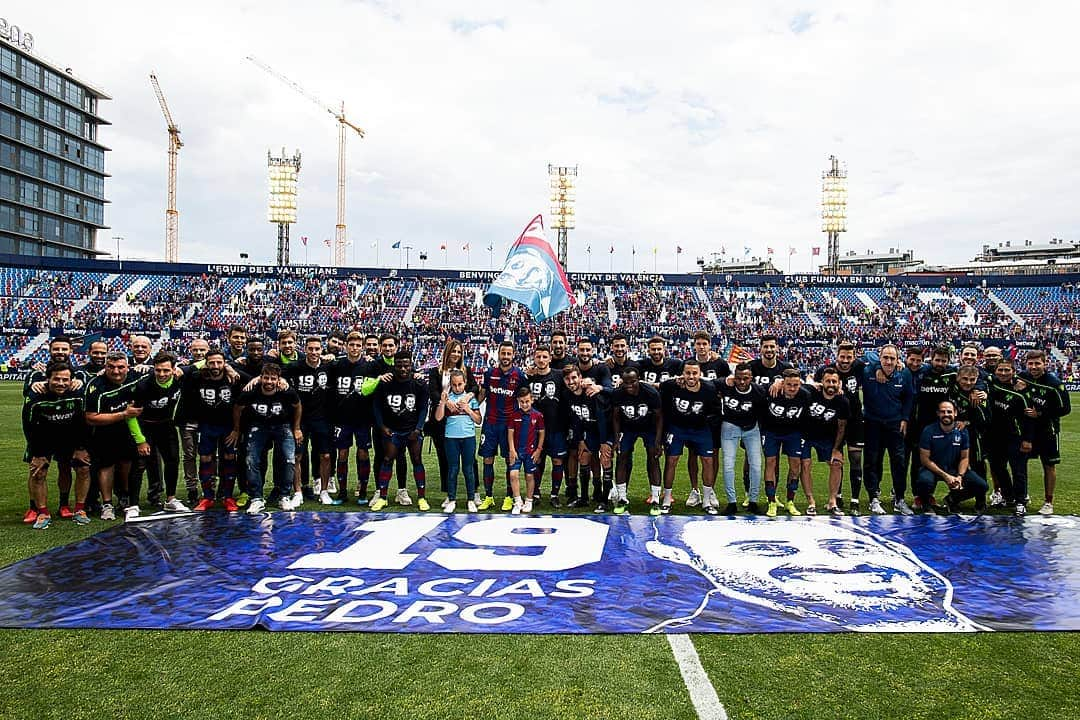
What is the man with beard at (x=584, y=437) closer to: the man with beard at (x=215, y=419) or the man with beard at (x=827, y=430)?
the man with beard at (x=827, y=430)

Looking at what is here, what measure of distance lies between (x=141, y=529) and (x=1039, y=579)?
7755mm

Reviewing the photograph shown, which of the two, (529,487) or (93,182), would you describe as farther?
(93,182)

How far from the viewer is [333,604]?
4.94 metres

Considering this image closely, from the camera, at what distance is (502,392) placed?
27.5ft

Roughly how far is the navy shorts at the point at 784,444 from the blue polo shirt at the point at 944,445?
1.41m

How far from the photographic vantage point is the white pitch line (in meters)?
3.53

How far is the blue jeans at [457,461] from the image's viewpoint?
321 inches

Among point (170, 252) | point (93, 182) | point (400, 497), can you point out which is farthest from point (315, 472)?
point (170, 252)

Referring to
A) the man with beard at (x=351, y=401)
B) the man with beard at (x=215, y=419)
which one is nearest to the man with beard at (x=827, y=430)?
the man with beard at (x=351, y=401)

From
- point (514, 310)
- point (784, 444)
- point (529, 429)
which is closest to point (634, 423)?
point (529, 429)

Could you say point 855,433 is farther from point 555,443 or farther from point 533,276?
point 533,276

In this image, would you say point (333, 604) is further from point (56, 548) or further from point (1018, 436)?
point (1018, 436)

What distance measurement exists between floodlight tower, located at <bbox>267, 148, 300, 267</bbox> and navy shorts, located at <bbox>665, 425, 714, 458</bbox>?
184 ft

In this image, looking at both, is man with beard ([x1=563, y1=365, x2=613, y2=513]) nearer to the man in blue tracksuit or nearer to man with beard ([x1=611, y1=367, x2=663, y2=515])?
man with beard ([x1=611, y1=367, x2=663, y2=515])
